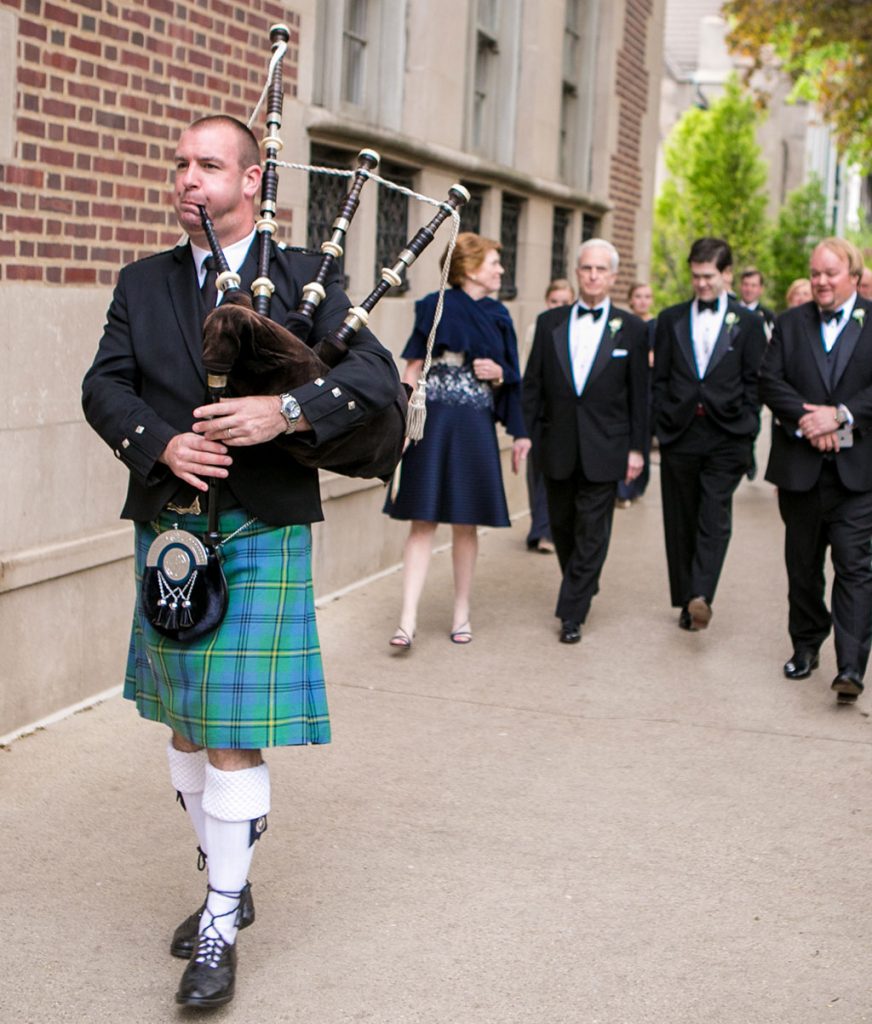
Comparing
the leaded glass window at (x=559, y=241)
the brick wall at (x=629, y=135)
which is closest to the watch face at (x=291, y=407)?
the leaded glass window at (x=559, y=241)

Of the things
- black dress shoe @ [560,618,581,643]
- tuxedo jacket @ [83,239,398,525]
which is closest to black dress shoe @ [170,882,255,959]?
tuxedo jacket @ [83,239,398,525]

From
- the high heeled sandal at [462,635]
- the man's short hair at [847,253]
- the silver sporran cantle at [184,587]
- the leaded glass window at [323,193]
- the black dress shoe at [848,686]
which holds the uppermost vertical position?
the leaded glass window at [323,193]

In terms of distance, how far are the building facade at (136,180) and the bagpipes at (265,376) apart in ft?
7.37

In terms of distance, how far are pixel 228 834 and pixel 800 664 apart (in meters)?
4.23

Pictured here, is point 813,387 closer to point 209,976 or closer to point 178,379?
point 178,379

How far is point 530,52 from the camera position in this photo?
494 inches

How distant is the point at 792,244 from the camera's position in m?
30.5

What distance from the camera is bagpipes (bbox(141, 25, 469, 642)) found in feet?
12.1

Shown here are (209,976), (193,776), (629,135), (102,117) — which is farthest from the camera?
(629,135)

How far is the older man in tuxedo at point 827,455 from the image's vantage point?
7.14 metres

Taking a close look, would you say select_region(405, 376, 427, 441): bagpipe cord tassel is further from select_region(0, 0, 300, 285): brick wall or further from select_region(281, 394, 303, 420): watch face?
select_region(281, 394, 303, 420): watch face

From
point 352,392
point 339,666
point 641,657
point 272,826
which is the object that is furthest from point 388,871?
point 641,657

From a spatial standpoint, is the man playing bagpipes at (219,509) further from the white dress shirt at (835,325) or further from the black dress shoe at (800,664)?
the black dress shoe at (800,664)

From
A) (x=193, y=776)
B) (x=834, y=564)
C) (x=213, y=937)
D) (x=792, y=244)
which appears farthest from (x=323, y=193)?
(x=792, y=244)
